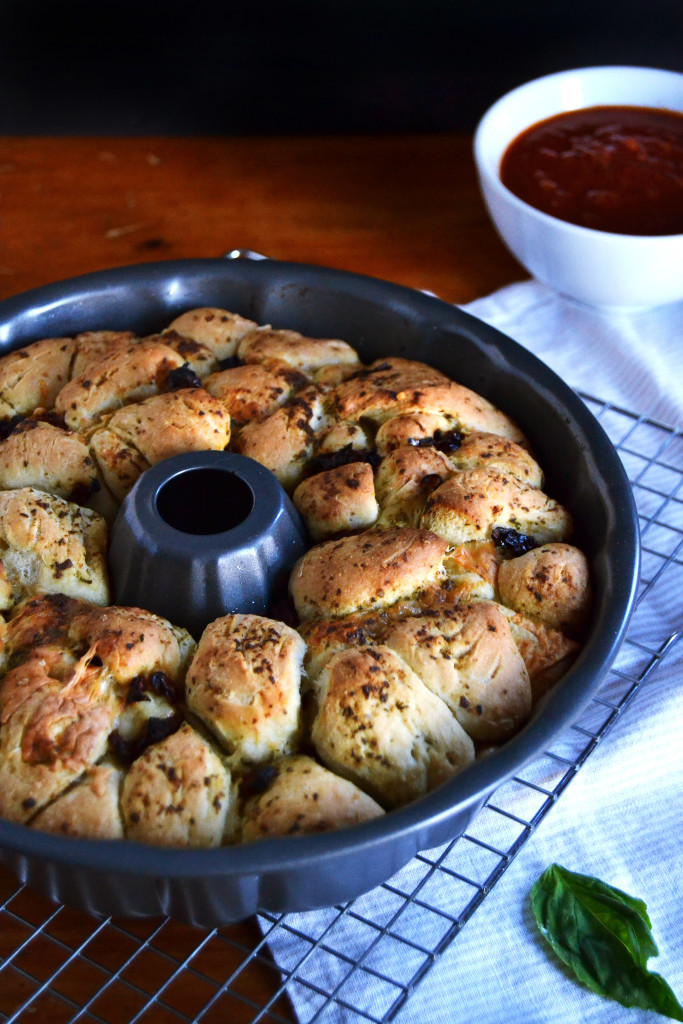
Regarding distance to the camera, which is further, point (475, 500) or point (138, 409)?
point (138, 409)

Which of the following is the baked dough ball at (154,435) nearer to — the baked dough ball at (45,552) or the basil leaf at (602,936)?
the baked dough ball at (45,552)

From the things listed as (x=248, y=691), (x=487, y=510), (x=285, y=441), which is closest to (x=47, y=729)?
(x=248, y=691)

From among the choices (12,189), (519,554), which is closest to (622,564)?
(519,554)

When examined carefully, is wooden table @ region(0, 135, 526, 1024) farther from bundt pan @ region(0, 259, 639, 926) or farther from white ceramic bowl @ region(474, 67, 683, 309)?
bundt pan @ region(0, 259, 639, 926)

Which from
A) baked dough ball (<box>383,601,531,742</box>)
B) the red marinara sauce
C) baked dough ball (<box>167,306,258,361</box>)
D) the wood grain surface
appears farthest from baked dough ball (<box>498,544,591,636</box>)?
the wood grain surface

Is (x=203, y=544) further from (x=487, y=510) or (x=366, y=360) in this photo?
(x=366, y=360)

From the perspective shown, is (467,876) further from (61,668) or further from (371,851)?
(61,668)
